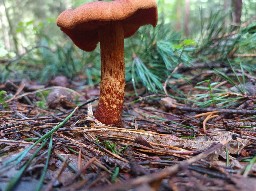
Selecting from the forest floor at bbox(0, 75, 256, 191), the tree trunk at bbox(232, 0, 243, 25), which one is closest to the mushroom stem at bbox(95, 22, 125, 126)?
the forest floor at bbox(0, 75, 256, 191)

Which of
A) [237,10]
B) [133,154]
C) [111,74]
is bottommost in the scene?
[133,154]

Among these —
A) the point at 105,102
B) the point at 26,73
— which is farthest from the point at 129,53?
the point at 26,73

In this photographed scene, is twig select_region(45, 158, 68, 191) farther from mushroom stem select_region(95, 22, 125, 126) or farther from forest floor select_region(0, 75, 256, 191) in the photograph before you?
mushroom stem select_region(95, 22, 125, 126)

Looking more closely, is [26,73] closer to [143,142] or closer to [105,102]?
[105,102]

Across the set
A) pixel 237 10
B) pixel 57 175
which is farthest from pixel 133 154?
pixel 237 10

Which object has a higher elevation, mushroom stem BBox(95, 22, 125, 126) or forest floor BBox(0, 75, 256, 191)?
mushroom stem BBox(95, 22, 125, 126)

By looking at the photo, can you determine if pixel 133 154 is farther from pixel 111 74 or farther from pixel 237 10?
pixel 237 10
